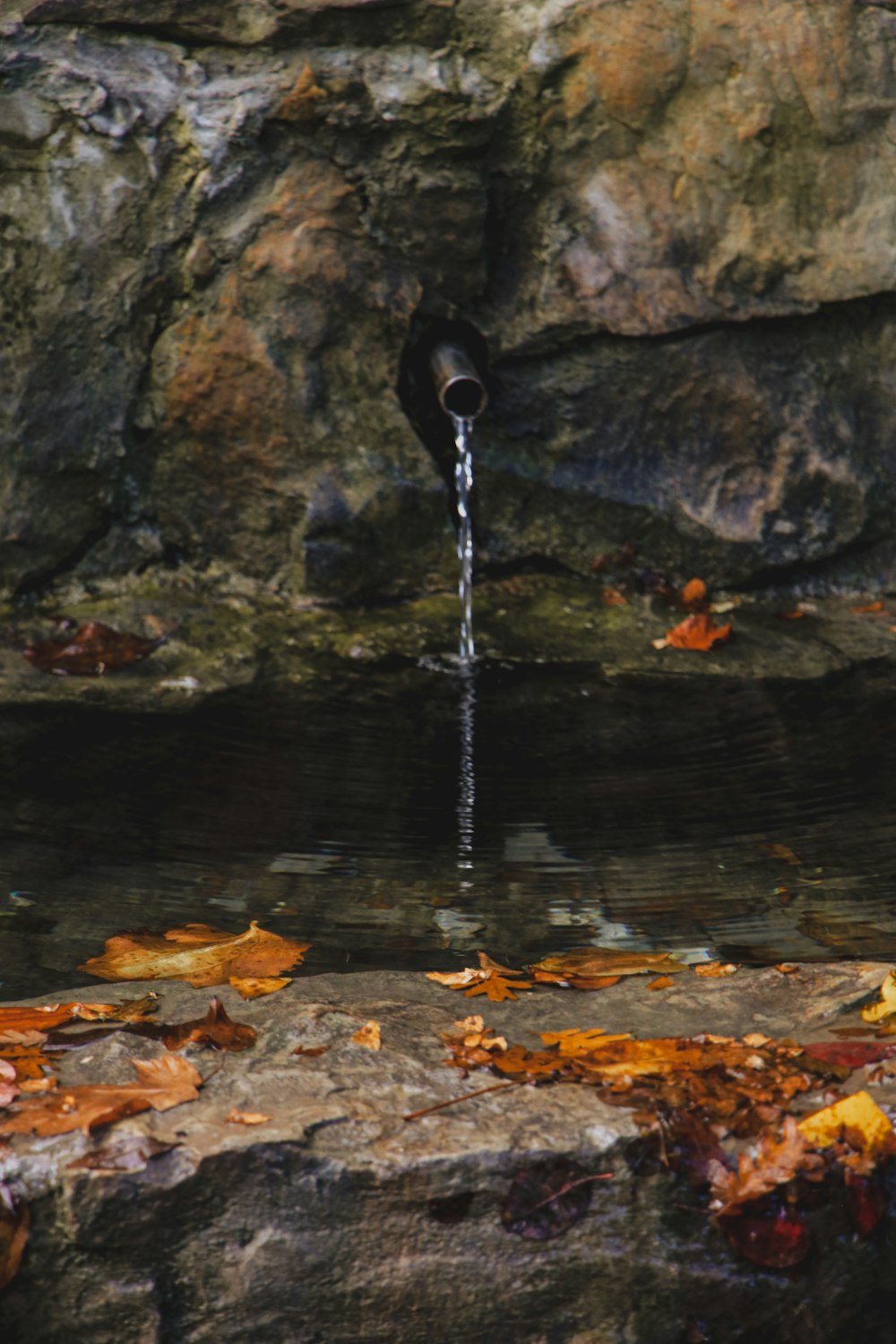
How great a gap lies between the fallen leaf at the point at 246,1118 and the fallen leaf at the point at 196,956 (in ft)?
1.64

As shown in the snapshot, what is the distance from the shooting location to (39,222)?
4.19m

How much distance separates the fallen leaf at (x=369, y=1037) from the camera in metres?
1.91

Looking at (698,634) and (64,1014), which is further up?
(698,634)

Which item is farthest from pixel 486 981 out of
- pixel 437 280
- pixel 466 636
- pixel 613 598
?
pixel 437 280

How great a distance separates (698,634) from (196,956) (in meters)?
2.38

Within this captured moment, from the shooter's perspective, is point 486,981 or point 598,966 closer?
point 486,981

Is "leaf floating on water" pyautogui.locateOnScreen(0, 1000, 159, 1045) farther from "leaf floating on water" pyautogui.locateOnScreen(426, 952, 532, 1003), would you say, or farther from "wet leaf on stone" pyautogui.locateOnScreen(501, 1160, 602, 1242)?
"wet leaf on stone" pyautogui.locateOnScreen(501, 1160, 602, 1242)

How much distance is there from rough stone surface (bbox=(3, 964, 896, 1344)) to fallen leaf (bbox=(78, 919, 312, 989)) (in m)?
0.59

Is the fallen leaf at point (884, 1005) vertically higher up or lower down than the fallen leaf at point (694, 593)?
lower down

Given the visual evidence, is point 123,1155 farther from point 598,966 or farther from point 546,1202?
point 598,966

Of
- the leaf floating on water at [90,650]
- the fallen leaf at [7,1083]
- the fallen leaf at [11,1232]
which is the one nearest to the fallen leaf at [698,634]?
the leaf floating on water at [90,650]

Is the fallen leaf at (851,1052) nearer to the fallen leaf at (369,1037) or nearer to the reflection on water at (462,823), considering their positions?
the reflection on water at (462,823)

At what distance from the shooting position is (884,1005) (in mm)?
2037

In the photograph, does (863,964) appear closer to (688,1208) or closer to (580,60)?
(688,1208)
